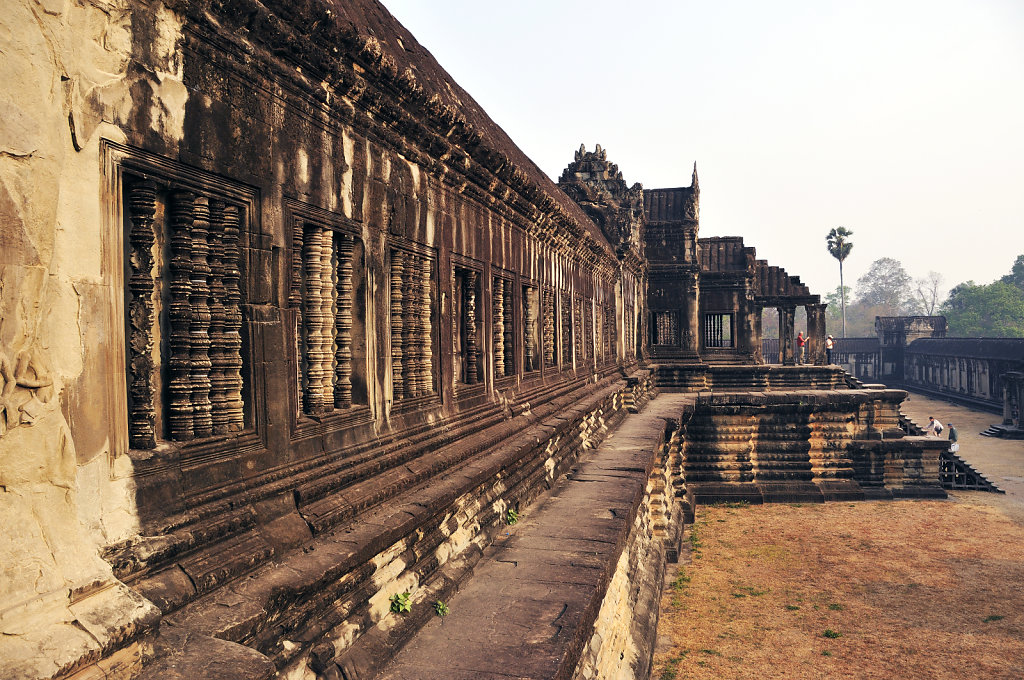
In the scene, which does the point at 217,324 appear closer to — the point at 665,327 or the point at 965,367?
the point at 665,327

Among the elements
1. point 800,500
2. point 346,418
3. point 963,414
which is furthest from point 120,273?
point 963,414

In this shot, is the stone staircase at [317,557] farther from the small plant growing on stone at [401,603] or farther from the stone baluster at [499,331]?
the stone baluster at [499,331]

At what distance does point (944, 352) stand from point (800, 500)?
36960 millimetres

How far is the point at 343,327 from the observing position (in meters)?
4.37

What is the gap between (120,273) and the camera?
102 inches

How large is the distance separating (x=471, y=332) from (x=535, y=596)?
322cm

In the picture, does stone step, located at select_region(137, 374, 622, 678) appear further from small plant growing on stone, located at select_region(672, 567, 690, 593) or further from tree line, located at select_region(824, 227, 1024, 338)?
tree line, located at select_region(824, 227, 1024, 338)

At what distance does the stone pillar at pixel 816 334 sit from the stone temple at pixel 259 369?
27.1 m

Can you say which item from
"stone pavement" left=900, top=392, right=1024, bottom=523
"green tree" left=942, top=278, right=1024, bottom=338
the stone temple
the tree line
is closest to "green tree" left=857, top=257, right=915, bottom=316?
the tree line

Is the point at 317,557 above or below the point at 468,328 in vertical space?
Answer: below

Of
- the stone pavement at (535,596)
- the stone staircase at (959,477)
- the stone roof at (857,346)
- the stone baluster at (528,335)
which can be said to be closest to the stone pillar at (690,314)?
the stone staircase at (959,477)

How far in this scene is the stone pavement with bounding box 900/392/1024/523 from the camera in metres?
17.9

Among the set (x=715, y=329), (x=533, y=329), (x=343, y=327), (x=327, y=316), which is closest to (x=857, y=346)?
(x=715, y=329)

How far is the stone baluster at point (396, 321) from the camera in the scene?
4980 mm
